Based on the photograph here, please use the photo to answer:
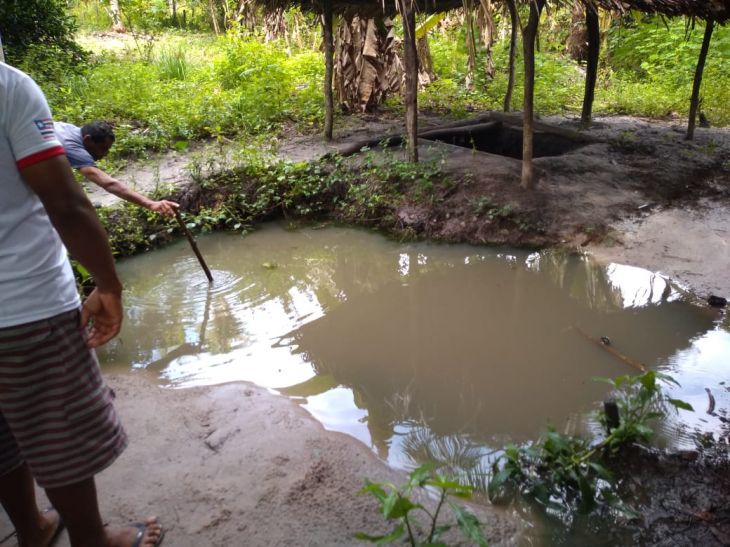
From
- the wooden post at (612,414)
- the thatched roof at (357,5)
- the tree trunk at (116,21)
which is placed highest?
the tree trunk at (116,21)

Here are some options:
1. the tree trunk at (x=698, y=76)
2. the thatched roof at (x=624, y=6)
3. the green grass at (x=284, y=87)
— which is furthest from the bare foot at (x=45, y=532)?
the tree trunk at (x=698, y=76)

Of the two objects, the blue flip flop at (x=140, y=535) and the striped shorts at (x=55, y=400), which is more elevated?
the striped shorts at (x=55, y=400)

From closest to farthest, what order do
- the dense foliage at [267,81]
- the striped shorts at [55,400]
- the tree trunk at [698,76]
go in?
1. the striped shorts at [55,400]
2. the tree trunk at [698,76]
3. the dense foliage at [267,81]

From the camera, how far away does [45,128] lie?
4.54 feet

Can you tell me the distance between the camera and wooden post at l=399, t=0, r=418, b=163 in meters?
6.03

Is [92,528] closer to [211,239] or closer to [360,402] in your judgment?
[360,402]

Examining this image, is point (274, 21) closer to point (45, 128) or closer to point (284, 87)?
point (284, 87)

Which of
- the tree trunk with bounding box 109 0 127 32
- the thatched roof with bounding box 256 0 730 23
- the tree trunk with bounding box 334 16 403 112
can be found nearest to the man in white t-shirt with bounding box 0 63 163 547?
the thatched roof with bounding box 256 0 730 23

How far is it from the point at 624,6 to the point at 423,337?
4639mm

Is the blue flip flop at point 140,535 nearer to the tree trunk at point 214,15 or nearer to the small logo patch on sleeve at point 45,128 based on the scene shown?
the small logo patch on sleeve at point 45,128

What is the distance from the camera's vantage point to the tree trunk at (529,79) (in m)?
5.26

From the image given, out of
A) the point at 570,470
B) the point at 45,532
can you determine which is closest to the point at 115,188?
the point at 45,532

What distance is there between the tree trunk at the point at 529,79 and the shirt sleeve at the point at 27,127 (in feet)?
15.7

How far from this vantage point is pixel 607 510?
228cm
